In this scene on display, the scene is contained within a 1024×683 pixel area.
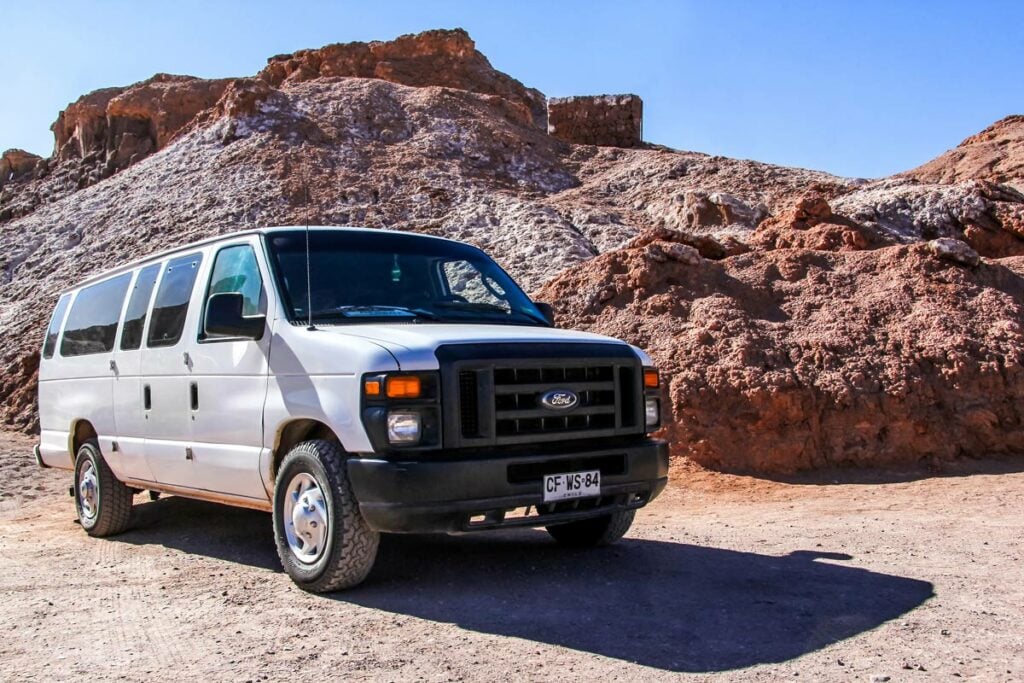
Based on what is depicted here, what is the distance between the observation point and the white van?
527cm

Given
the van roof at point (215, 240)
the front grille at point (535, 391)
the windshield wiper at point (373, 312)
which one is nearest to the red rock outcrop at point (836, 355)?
the van roof at point (215, 240)

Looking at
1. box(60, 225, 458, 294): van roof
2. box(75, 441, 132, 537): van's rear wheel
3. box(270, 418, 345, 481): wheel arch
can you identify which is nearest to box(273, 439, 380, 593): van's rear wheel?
box(270, 418, 345, 481): wheel arch

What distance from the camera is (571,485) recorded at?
18.6 feet

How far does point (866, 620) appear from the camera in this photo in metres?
4.91

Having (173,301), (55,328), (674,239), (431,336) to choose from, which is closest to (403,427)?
(431,336)

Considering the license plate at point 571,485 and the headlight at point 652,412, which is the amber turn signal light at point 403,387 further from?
the headlight at point 652,412

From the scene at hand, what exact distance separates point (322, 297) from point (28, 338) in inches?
551

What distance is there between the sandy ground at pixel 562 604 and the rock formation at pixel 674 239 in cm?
190

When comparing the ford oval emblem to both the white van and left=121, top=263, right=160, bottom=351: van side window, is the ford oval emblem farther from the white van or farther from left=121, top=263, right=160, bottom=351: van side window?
left=121, top=263, right=160, bottom=351: van side window

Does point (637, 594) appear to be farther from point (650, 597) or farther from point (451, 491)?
point (451, 491)

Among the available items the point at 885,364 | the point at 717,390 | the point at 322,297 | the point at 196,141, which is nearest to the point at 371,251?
the point at 322,297

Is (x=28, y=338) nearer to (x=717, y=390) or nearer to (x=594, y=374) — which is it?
(x=717, y=390)

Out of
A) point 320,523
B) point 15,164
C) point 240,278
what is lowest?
point 320,523

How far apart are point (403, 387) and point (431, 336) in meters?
0.40
